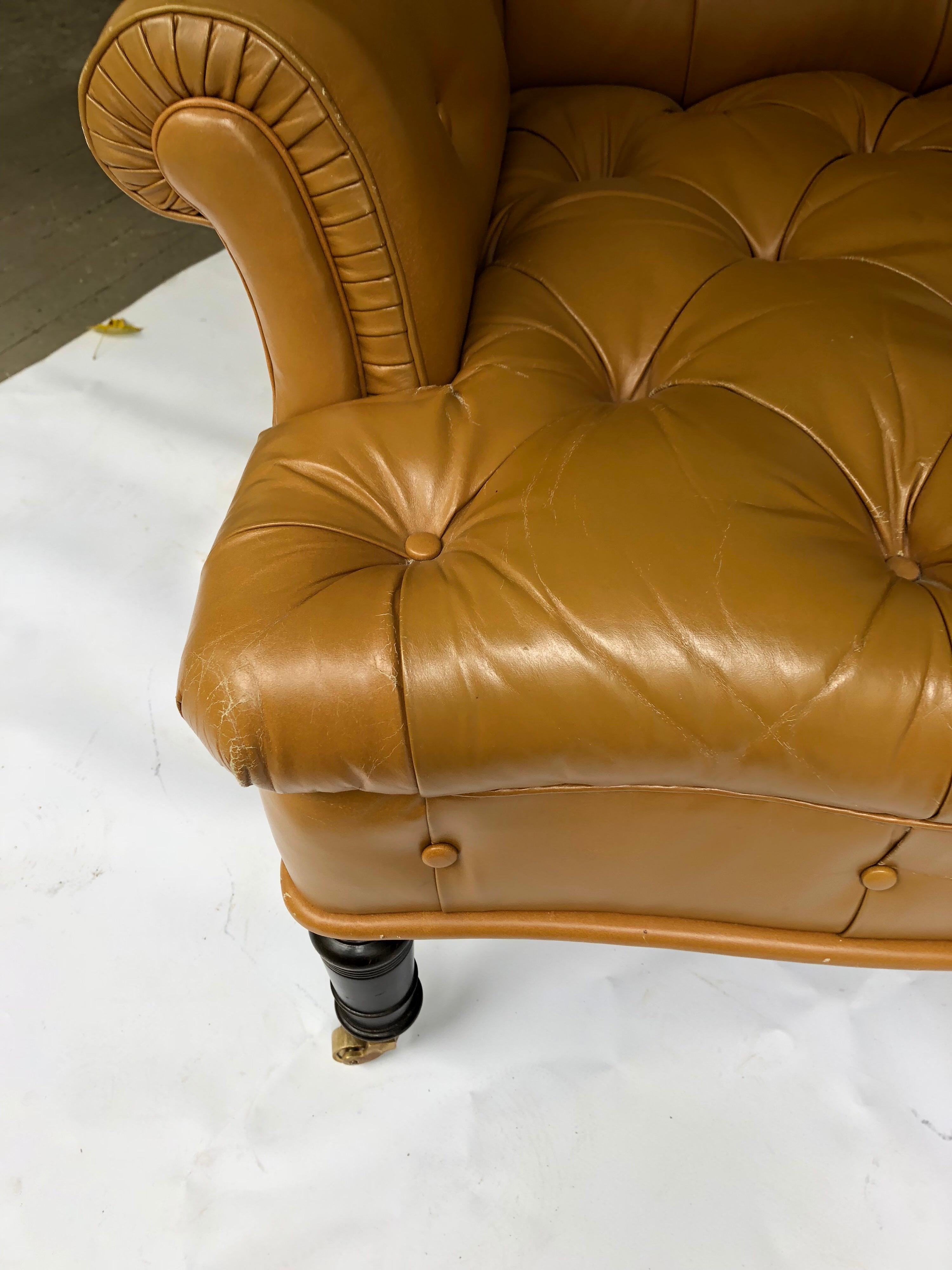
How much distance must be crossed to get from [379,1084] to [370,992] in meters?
0.12

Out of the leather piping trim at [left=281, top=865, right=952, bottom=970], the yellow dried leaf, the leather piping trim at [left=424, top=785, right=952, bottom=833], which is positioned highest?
the leather piping trim at [left=424, top=785, right=952, bottom=833]

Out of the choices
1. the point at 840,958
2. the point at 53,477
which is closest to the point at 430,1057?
the point at 840,958

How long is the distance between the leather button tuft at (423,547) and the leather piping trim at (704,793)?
0.13m

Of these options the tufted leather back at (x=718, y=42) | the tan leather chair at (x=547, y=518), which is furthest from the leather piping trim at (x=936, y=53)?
the tan leather chair at (x=547, y=518)

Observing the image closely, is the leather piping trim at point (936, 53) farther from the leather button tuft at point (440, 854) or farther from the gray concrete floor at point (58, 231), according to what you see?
the gray concrete floor at point (58, 231)

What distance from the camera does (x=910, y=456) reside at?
0.52 meters

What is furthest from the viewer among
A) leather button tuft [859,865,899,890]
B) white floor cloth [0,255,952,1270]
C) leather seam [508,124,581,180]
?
leather seam [508,124,581,180]

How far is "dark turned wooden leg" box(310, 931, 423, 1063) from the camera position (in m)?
0.63

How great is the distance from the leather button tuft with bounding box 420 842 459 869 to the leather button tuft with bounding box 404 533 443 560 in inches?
6.9

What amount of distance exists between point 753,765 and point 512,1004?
408 mm

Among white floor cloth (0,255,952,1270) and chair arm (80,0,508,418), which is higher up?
chair arm (80,0,508,418)

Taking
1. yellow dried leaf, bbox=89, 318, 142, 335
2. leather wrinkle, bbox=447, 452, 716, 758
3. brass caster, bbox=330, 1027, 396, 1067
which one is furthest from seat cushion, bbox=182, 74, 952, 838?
yellow dried leaf, bbox=89, 318, 142, 335

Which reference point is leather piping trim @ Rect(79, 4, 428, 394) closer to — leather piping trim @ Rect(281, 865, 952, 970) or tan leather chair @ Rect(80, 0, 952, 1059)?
tan leather chair @ Rect(80, 0, 952, 1059)

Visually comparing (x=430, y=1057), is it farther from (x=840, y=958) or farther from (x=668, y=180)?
(x=668, y=180)
